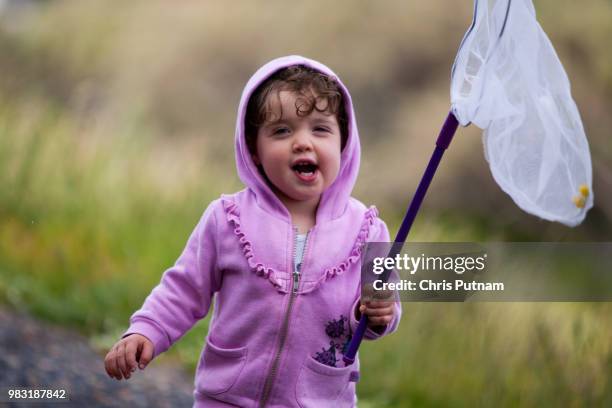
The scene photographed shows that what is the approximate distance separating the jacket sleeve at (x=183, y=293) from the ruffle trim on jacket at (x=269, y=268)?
0.16 feet

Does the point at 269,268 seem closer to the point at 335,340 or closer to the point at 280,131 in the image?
the point at 335,340

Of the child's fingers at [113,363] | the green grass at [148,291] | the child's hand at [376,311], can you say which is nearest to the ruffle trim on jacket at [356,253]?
the child's hand at [376,311]

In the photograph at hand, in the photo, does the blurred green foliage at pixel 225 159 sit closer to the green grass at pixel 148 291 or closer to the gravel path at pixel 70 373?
the green grass at pixel 148 291

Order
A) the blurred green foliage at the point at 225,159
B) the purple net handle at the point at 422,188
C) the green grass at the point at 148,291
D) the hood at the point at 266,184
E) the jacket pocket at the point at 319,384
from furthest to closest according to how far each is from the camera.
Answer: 1. the blurred green foliage at the point at 225,159
2. the green grass at the point at 148,291
3. the hood at the point at 266,184
4. the jacket pocket at the point at 319,384
5. the purple net handle at the point at 422,188

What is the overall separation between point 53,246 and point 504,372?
6.89ft

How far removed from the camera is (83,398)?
3.13 meters

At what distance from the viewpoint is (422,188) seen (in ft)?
6.23

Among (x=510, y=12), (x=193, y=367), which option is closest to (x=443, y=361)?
(x=193, y=367)

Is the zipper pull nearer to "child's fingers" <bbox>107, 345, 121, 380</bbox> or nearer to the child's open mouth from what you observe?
the child's open mouth

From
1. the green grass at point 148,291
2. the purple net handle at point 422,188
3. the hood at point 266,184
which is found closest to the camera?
the purple net handle at point 422,188

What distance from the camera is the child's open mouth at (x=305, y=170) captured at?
2.05 meters

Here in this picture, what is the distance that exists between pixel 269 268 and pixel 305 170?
24 cm

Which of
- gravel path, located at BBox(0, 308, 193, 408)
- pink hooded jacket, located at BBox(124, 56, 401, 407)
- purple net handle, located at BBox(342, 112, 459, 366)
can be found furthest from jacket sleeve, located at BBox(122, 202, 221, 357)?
gravel path, located at BBox(0, 308, 193, 408)

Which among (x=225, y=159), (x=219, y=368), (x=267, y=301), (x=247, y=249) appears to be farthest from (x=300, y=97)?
(x=225, y=159)
